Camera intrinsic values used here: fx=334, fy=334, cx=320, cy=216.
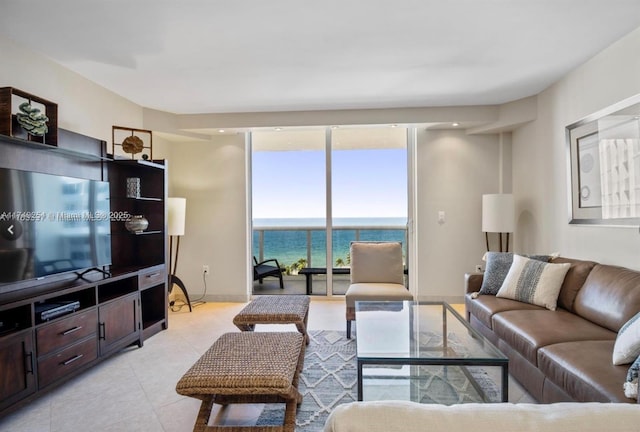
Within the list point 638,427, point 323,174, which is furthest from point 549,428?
point 323,174

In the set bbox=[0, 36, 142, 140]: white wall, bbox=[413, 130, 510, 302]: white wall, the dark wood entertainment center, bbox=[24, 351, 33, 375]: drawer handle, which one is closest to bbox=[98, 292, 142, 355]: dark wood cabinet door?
the dark wood entertainment center

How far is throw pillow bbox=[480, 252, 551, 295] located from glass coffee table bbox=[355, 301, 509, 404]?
0.82 meters

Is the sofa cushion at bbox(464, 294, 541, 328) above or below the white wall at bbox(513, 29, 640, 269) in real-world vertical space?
below

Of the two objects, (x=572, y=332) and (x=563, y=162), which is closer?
(x=572, y=332)

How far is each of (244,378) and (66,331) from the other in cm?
158

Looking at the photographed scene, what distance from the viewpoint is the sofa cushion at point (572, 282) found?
252 centimetres

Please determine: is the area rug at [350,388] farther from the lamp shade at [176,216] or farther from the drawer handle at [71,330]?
the lamp shade at [176,216]

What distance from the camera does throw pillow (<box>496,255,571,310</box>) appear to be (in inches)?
102

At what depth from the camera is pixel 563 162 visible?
3232mm

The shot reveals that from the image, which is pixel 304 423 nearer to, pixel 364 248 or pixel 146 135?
pixel 364 248

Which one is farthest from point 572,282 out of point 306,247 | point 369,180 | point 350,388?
point 306,247

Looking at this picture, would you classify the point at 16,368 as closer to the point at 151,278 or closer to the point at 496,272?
the point at 151,278

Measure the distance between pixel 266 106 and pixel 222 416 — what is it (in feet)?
10.4

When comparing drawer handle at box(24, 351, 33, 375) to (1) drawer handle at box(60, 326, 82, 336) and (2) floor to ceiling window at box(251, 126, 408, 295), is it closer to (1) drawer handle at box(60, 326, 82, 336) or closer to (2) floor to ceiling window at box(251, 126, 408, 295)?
(1) drawer handle at box(60, 326, 82, 336)
